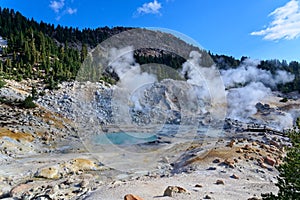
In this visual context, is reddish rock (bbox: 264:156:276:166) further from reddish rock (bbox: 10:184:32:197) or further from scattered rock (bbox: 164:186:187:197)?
reddish rock (bbox: 10:184:32:197)

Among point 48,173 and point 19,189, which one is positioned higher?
point 48,173

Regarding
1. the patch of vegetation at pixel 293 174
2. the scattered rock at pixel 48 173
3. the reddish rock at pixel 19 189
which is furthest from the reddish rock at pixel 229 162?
the reddish rock at pixel 19 189

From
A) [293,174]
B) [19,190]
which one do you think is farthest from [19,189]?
[293,174]

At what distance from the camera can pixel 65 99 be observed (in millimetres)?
40750

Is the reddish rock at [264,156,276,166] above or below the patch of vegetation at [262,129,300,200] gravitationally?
below

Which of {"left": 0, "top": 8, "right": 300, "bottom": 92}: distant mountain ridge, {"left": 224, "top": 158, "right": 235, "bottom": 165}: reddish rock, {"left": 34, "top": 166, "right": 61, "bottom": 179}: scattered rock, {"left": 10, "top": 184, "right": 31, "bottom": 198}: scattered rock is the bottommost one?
{"left": 10, "top": 184, "right": 31, "bottom": 198}: scattered rock

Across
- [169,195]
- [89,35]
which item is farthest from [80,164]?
[89,35]

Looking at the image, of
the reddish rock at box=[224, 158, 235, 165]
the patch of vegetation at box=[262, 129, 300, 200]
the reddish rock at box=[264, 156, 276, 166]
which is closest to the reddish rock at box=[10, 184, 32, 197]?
the patch of vegetation at box=[262, 129, 300, 200]

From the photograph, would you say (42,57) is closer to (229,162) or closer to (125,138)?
(125,138)

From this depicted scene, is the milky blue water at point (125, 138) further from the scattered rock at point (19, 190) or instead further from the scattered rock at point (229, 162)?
the scattered rock at point (19, 190)

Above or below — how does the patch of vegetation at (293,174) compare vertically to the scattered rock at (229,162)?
above

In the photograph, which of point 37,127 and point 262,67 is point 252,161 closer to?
point 37,127

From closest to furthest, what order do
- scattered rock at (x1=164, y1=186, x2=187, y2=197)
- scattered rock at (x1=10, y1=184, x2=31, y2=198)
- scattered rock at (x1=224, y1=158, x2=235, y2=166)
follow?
scattered rock at (x1=164, y1=186, x2=187, y2=197) → scattered rock at (x1=10, y1=184, x2=31, y2=198) → scattered rock at (x1=224, y1=158, x2=235, y2=166)

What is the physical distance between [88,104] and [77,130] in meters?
12.1
